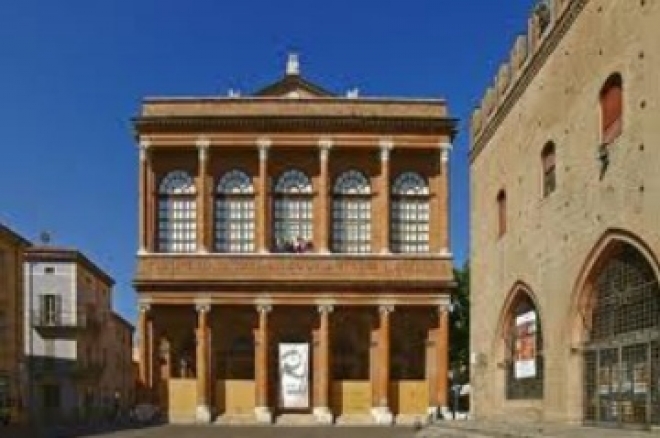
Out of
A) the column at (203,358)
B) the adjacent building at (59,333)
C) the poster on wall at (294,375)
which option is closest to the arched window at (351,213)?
the poster on wall at (294,375)

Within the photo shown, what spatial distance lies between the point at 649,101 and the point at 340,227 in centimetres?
3633

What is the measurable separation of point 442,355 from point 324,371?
5.66m

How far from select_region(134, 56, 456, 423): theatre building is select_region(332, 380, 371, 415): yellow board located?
0.35ft

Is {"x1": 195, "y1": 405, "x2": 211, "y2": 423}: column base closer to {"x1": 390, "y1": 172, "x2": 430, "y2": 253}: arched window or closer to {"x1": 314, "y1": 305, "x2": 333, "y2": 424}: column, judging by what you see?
{"x1": 314, "y1": 305, "x2": 333, "y2": 424}: column

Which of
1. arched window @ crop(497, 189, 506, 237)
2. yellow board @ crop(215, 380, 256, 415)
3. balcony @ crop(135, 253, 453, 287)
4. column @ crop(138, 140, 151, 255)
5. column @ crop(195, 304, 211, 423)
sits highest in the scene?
column @ crop(138, 140, 151, 255)

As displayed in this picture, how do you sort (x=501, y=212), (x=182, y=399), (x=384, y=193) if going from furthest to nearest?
1. (x=384, y=193)
2. (x=182, y=399)
3. (x=501, y=212)

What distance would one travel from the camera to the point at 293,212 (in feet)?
180

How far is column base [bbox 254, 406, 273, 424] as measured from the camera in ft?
169

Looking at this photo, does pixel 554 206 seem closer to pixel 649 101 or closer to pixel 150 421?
pixel 649 101

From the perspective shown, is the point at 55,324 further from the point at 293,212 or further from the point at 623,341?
the point at 623,341

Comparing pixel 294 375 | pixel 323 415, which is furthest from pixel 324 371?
pixel 323 415

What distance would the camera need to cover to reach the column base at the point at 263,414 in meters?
51.4

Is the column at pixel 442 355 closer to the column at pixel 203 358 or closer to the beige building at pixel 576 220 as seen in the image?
the column at pixel 203 358

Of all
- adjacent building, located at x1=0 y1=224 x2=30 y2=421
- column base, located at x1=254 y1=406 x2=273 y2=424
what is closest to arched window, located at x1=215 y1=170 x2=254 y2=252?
column base, located at x1=254 y1=406 x2=273 y2=424
